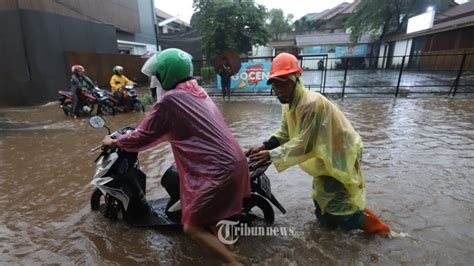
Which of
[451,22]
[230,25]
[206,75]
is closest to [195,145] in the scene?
[230,25]

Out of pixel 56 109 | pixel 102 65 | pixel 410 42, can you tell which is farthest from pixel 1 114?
pixel 410 42

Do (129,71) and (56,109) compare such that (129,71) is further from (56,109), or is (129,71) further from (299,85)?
(299,85)

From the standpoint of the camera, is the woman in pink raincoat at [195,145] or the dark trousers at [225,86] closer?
the woman in pink raincoat at [195,145]

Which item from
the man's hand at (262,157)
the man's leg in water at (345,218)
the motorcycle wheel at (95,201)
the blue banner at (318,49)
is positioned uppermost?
the blue banner at (318,49)

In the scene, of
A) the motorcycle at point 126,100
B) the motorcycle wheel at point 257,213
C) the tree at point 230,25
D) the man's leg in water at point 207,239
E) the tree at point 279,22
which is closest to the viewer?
the man's leg in water at point 207,239

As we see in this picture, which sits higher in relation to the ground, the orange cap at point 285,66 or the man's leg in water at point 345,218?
the orange cap at point 285,66

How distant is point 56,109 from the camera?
972 centimetres

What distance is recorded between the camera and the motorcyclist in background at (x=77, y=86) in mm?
7984

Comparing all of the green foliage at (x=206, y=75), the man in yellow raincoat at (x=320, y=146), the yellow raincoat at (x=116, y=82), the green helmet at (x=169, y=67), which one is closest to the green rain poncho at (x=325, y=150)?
the man in yellow raincoat at (x=320, y=146)

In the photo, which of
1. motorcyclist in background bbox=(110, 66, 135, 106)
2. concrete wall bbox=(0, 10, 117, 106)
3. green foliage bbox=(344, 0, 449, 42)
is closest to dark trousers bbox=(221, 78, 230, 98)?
motorcyclist in background bbox=(110, 66, 135, 106)

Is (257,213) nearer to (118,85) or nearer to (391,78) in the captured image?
(118,85)

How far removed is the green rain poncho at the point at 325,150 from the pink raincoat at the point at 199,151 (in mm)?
435

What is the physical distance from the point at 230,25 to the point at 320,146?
49.9 ft

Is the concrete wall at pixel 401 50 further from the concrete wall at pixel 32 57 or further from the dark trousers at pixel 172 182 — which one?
the dark trousers at pixel 172 182
